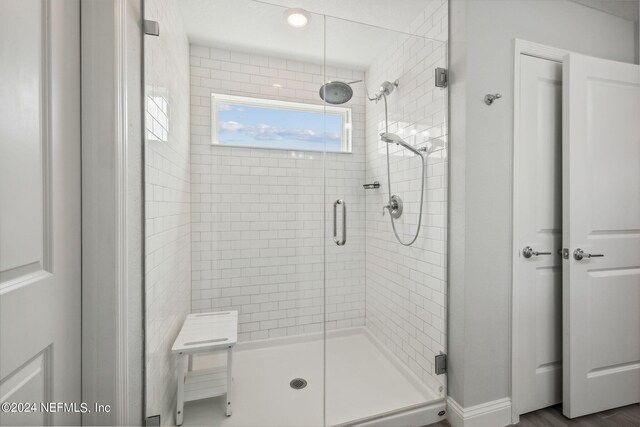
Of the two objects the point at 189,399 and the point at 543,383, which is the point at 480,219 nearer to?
the point at 543,383

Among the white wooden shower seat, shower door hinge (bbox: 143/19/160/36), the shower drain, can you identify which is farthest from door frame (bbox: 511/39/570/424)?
shower door hinge (bbox: 143/19/160/36)

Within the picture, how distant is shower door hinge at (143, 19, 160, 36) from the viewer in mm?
1209

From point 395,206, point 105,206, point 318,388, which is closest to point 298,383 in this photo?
point 318,388

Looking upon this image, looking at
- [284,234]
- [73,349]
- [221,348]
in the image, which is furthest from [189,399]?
[284,234]

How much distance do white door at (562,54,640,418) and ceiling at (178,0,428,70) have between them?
44.6 inches

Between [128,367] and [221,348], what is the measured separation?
51cm

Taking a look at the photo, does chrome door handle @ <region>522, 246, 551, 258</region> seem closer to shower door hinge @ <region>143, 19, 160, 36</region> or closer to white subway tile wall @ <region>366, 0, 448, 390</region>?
white subway tile wall @ <region>366, 0, 448, 390</region>

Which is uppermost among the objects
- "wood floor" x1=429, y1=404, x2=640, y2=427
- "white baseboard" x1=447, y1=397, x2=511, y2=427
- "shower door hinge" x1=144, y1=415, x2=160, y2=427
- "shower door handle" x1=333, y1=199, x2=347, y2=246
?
"shower door handle" x1=333, y1=199, x2=347, y2=246

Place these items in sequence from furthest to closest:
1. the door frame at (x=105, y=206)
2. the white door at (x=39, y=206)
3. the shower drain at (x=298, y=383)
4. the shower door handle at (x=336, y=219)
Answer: the shower door handle at (x=336, y=219) < the shower drain at (x=298, y=383) < the door frame at (x=105, y=206) < the white door at (x=39, y=206)

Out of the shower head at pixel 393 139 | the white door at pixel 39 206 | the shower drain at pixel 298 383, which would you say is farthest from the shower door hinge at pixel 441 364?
the white door at pixel 39 206

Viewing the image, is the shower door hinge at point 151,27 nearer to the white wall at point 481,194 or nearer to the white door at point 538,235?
the white wall at point 481,194

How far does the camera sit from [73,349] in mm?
968

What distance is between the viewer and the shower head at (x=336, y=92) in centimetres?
176

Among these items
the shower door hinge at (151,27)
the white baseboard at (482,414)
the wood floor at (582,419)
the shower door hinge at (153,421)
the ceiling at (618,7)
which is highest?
the ceiling at (618,7)
